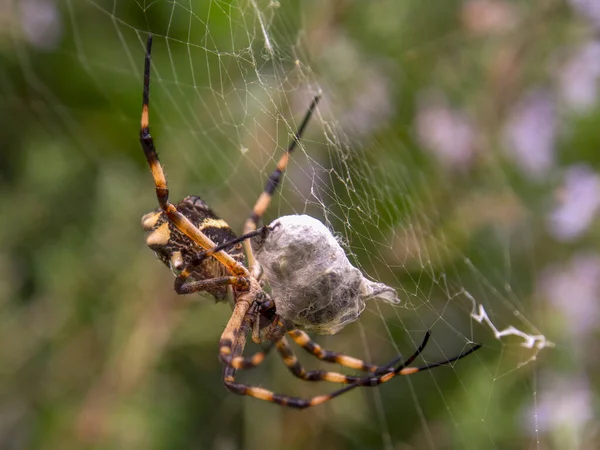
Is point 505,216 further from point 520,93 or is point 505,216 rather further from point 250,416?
point 250,416

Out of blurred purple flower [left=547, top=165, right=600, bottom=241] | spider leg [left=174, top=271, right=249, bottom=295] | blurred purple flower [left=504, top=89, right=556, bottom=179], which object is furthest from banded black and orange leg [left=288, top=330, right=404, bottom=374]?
blurred purple flower [left=504, top=89, right=556, bottom=179]

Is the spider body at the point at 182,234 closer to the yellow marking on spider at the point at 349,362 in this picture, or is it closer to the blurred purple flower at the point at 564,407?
the yellow marking on spider at the point at 349,362

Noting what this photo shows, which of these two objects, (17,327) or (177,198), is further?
(17,327)

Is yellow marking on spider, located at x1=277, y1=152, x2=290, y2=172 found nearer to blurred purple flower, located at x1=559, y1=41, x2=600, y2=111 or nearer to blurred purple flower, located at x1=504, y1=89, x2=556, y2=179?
blurred purple flower, located at x1=504, y1=89, x2=556, y2=179

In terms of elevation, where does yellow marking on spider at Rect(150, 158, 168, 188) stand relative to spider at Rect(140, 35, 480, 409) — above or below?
above

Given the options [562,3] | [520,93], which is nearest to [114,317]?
[520,93]
